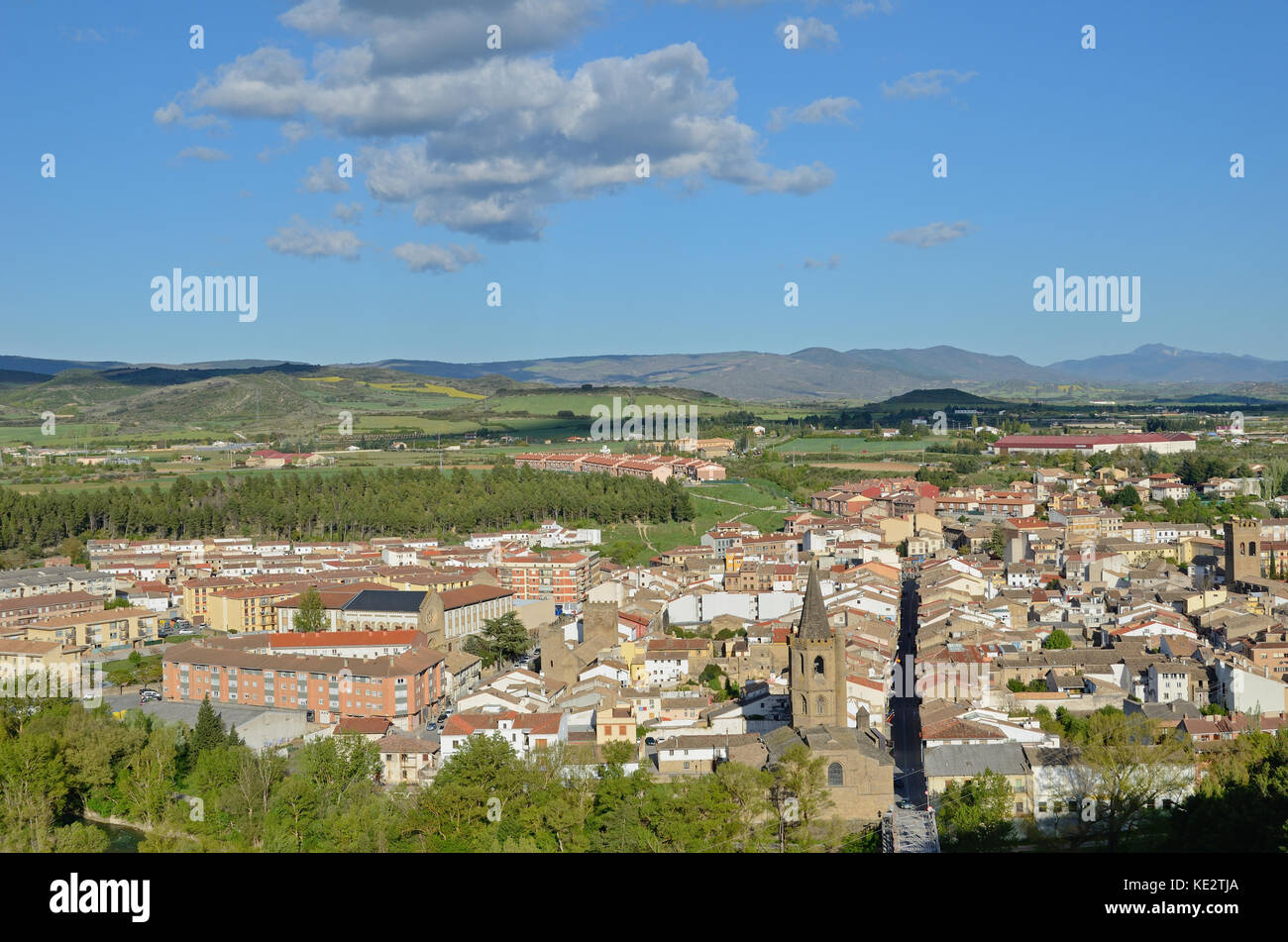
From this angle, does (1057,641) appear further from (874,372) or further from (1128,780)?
(874,372)

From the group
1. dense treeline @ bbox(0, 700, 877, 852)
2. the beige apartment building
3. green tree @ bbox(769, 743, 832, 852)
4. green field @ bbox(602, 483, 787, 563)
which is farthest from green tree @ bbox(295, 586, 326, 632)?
green tree @ bbox(769, 743, 832, 852)

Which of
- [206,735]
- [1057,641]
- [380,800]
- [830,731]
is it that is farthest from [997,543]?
[380,800]

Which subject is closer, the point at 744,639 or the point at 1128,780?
the point at 1128,780

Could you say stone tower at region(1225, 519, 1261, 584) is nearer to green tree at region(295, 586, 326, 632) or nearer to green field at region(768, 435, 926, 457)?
green tree at region(295, 586, 326, 632)

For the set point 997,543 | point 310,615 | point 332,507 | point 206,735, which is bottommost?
point 206,735

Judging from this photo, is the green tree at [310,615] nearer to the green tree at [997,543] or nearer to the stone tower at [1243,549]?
the green tree at [997,543]

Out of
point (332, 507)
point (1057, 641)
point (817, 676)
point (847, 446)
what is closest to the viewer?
point (817, 676)
